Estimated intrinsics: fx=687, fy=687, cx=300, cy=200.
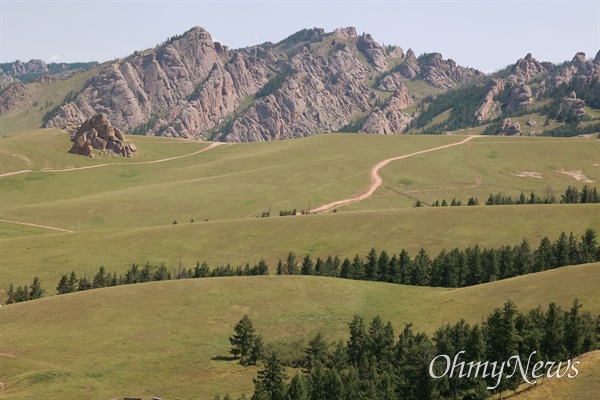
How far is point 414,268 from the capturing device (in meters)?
137

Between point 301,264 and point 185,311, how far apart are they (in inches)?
1897

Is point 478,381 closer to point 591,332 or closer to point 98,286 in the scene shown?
point 591,332

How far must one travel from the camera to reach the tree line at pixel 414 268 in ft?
432

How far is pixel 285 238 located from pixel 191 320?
67259mm

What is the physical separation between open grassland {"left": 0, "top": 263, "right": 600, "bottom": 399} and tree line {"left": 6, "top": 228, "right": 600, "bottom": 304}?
10986 millimetres

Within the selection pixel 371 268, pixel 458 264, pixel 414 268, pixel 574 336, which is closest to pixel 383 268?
pixel 371 268

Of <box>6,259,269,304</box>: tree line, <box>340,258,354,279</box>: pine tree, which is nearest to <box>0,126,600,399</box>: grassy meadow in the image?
Answer: <box>6,259,269,304</box>: tree line

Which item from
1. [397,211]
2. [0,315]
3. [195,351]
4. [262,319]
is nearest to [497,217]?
[397,211]

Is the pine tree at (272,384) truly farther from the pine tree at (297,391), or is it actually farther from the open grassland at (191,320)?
the open grassland at (191,320)

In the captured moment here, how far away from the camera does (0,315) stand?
112m

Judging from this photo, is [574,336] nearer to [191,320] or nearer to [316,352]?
[316,352]

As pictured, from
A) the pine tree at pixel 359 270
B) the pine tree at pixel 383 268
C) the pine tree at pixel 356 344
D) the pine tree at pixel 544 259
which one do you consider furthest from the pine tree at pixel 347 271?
the pine tree at pixel 356 344

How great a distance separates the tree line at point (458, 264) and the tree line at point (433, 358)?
39836 millimetres

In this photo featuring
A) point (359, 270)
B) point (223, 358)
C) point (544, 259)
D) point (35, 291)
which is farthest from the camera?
point (359, 270)
